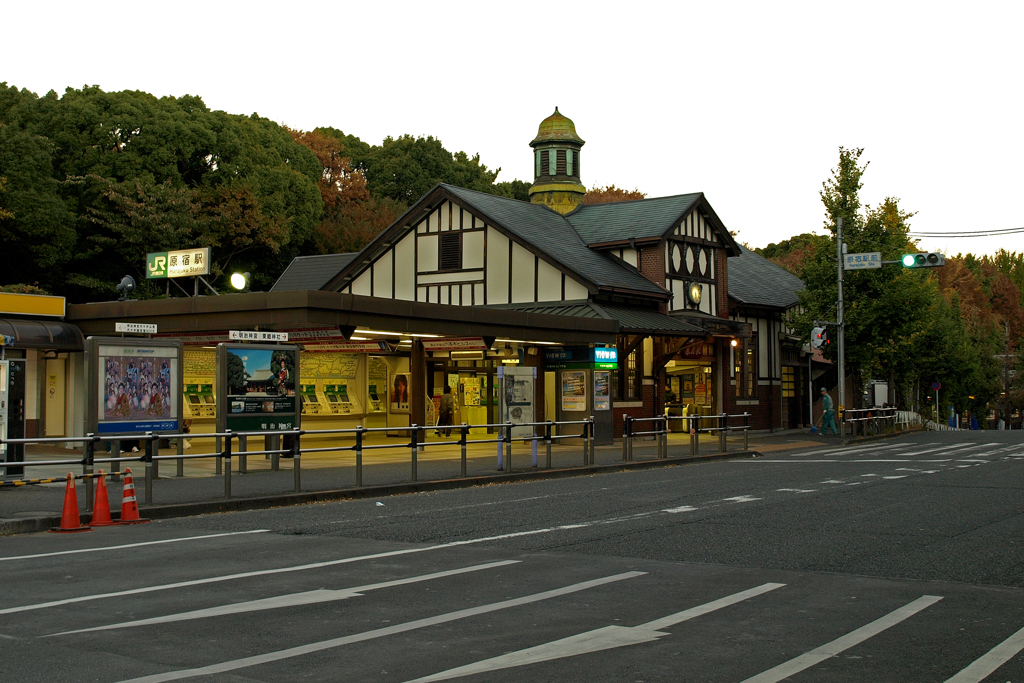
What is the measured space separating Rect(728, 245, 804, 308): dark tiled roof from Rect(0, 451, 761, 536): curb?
1852 cm

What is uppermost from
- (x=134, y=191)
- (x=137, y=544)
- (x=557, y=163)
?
(x=557, y=163)

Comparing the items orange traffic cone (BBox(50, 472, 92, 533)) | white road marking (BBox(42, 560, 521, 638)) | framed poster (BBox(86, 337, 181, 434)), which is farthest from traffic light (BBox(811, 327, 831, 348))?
white road marking (BBox(42, 560, 521, 638))

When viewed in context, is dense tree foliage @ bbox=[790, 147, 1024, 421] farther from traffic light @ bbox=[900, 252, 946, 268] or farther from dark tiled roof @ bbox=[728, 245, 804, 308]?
traffic light @ bbox=[900, 252, 946, 268]

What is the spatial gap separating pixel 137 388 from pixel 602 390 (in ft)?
45.1

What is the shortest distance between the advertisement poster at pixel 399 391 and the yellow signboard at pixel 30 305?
1056 centimetres

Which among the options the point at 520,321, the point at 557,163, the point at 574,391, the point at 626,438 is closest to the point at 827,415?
the point at 574,391

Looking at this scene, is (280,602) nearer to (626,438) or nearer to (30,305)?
(626,438)

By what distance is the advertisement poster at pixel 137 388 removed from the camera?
61.2 ft

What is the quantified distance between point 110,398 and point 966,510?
14.3 meters

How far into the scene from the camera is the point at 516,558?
33.7 ft

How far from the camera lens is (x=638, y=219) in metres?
36.7

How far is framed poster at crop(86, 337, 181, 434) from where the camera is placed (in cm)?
1853

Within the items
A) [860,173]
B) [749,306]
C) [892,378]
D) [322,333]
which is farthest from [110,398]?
[892,378]

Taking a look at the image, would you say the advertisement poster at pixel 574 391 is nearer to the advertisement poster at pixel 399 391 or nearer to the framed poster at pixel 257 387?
the advertisement poster at pixel 399 391
